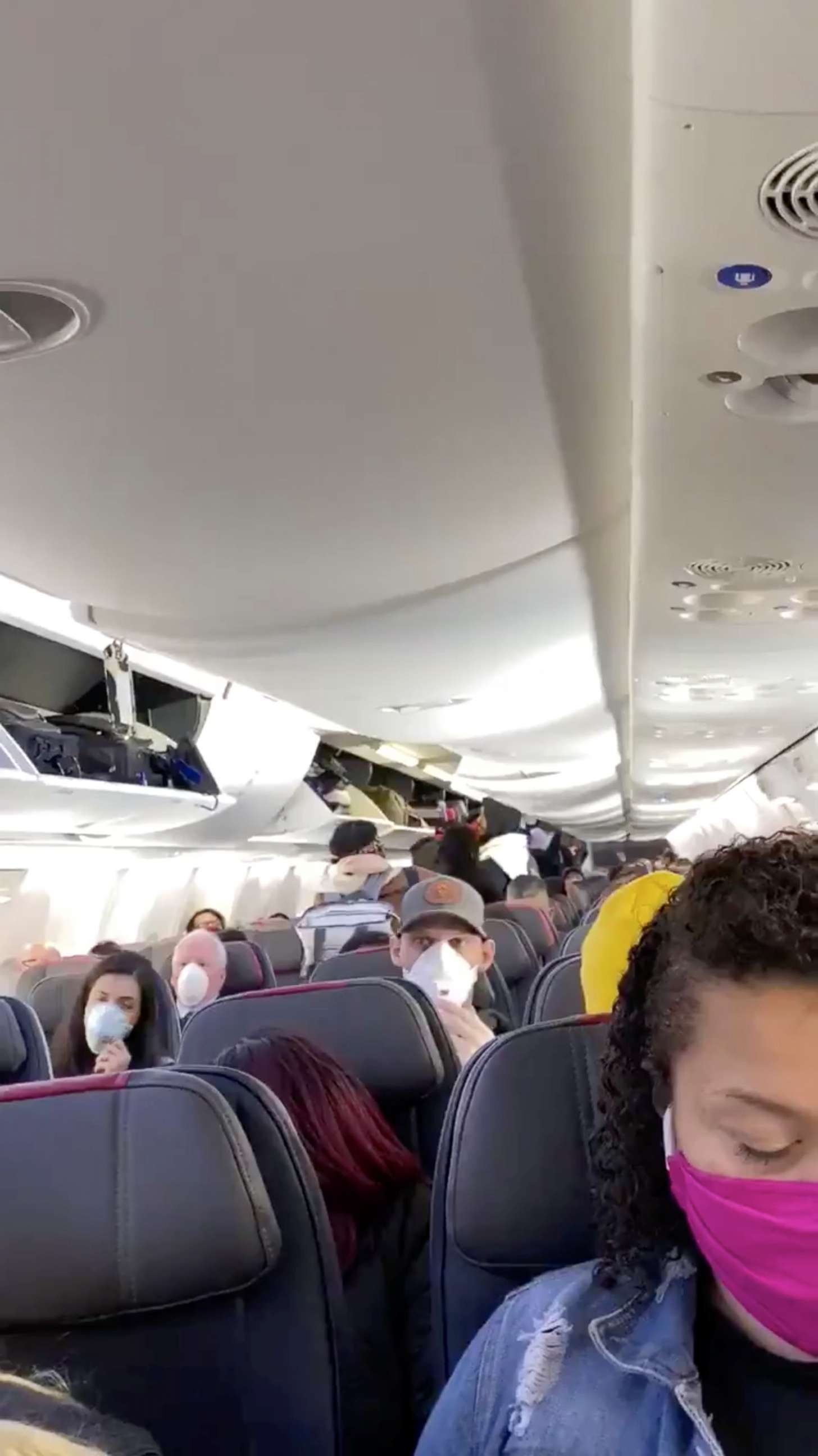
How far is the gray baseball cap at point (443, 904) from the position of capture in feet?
12.9

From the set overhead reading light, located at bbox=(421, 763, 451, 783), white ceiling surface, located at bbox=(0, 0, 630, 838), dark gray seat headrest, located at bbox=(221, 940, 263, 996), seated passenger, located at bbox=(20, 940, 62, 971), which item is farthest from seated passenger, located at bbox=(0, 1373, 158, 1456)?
overhead reading light, located at bbox=(421, 763, 451, 783)

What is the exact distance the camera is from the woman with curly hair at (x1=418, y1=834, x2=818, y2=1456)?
1.29m

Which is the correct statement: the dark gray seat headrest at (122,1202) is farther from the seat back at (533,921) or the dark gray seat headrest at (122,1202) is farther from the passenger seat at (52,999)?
the seat back at (533,921)

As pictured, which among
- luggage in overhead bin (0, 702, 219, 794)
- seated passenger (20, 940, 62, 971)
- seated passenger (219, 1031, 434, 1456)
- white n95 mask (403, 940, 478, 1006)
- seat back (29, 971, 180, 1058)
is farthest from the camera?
seated passenger (20, 940, 62, 971)

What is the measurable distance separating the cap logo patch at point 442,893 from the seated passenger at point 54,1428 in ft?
9.02

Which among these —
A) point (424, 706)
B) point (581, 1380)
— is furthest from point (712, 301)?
point (424, 706)

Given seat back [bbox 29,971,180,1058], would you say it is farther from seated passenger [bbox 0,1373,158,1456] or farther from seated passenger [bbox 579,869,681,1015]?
seated passenger [bbox 0,1373,158,1456]

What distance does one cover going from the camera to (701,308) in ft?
6.08

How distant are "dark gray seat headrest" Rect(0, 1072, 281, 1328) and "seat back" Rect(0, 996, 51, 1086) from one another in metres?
1.91

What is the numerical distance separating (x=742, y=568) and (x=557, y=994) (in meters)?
1.35

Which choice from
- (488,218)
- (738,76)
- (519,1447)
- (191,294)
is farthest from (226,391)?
(519,1447)

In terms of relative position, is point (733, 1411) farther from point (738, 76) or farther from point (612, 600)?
point (612, 600)

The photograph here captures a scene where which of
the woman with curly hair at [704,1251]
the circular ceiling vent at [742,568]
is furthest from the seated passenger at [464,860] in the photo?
the woman with curly hair at [704,1251]

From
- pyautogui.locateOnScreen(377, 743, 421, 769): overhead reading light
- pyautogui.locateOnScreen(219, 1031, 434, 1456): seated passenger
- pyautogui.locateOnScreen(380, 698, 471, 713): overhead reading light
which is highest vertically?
pyautogui.locateOnScreen(377, 743, 421, 769): overhead reading light
